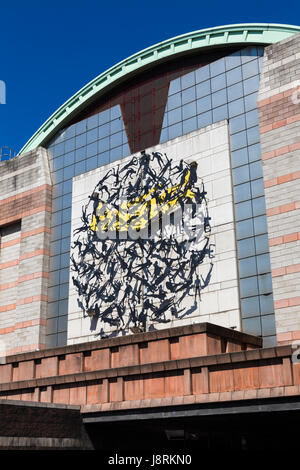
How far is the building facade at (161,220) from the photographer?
26.6 m

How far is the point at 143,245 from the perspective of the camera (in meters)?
32.5

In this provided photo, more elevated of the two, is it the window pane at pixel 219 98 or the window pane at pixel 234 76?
the window pane at pixel 234 76

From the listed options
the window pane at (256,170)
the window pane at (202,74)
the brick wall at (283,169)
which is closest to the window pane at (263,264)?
the brick wall at (283,169)

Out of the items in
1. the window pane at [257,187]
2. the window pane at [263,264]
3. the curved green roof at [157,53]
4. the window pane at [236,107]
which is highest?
the curved green roof at [157,53]

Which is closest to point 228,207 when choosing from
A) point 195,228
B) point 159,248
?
point 195,228

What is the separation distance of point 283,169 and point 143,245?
863 cm

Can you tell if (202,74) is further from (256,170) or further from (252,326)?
(252,326)

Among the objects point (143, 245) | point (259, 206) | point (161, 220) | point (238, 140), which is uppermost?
point (238, 140)

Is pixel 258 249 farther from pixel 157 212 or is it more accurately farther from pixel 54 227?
pixel 54 227

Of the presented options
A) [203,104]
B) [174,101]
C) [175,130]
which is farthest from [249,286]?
[174,101]

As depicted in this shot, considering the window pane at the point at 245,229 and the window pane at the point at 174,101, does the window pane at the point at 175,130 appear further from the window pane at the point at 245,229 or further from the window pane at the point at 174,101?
the window pane at the point at 245,229

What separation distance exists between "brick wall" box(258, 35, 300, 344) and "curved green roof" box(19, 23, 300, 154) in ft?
5.25

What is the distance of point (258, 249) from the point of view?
28453mm

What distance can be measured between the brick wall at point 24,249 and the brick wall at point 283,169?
15383 mm
